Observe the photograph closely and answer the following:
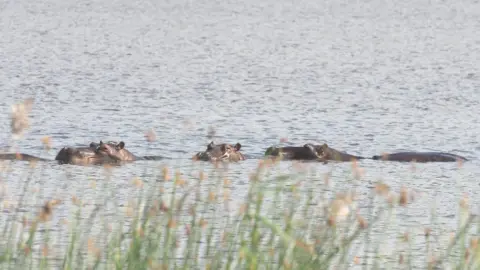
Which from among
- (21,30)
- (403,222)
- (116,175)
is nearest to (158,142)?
(116,175)

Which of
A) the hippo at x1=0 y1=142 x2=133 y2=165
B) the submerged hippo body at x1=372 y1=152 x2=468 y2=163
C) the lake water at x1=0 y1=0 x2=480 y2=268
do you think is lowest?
the hippo at x1=0 y1=142 x2=133 y2=165

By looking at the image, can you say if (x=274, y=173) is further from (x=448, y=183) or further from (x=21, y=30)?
(x=21, y=30)

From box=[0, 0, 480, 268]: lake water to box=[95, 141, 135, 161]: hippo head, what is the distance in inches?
8.6

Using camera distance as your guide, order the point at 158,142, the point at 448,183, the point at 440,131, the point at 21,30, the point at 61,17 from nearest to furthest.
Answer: the point at 448,183 < the point at 158,142 < the point at 440,131 < the point at 21,30 < the point at 61,17

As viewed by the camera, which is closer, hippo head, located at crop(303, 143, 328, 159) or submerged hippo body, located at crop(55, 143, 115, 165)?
submerged hippo body, located at crop(55, 143, 115, 165)

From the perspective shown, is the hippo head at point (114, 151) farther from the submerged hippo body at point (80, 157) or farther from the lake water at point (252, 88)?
the lake water at point (252, 88)

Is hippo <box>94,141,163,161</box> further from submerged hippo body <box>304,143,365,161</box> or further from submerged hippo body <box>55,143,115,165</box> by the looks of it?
submerged hippo body <box>304,143,365,161</box>

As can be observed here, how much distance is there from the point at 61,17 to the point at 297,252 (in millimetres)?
42980

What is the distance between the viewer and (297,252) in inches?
233

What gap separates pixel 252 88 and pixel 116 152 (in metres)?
10.1

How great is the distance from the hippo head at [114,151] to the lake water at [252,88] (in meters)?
0.22

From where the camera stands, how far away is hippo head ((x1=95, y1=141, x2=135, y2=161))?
1332 centimetres

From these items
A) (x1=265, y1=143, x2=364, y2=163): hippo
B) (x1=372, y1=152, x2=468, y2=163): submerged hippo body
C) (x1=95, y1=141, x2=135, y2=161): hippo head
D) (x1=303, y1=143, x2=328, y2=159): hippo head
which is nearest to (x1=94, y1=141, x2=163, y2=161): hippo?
(x1=95, y1=141, x2=135, y2=161): hippo head

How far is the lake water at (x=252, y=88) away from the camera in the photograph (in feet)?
45.1
